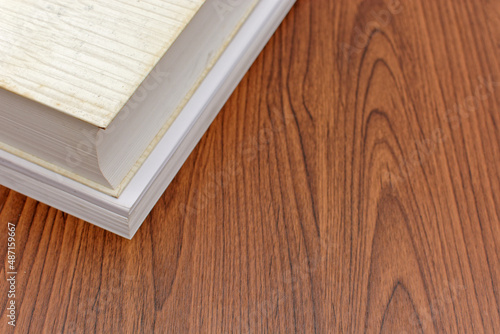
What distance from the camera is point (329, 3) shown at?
62 centimetres

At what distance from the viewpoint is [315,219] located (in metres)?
0.48

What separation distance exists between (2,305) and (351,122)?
1.08ft

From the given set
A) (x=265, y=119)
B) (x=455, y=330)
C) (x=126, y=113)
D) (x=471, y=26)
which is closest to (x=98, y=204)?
(x=126, y=113)

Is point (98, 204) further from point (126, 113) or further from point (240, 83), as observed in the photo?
point (240, 83)
